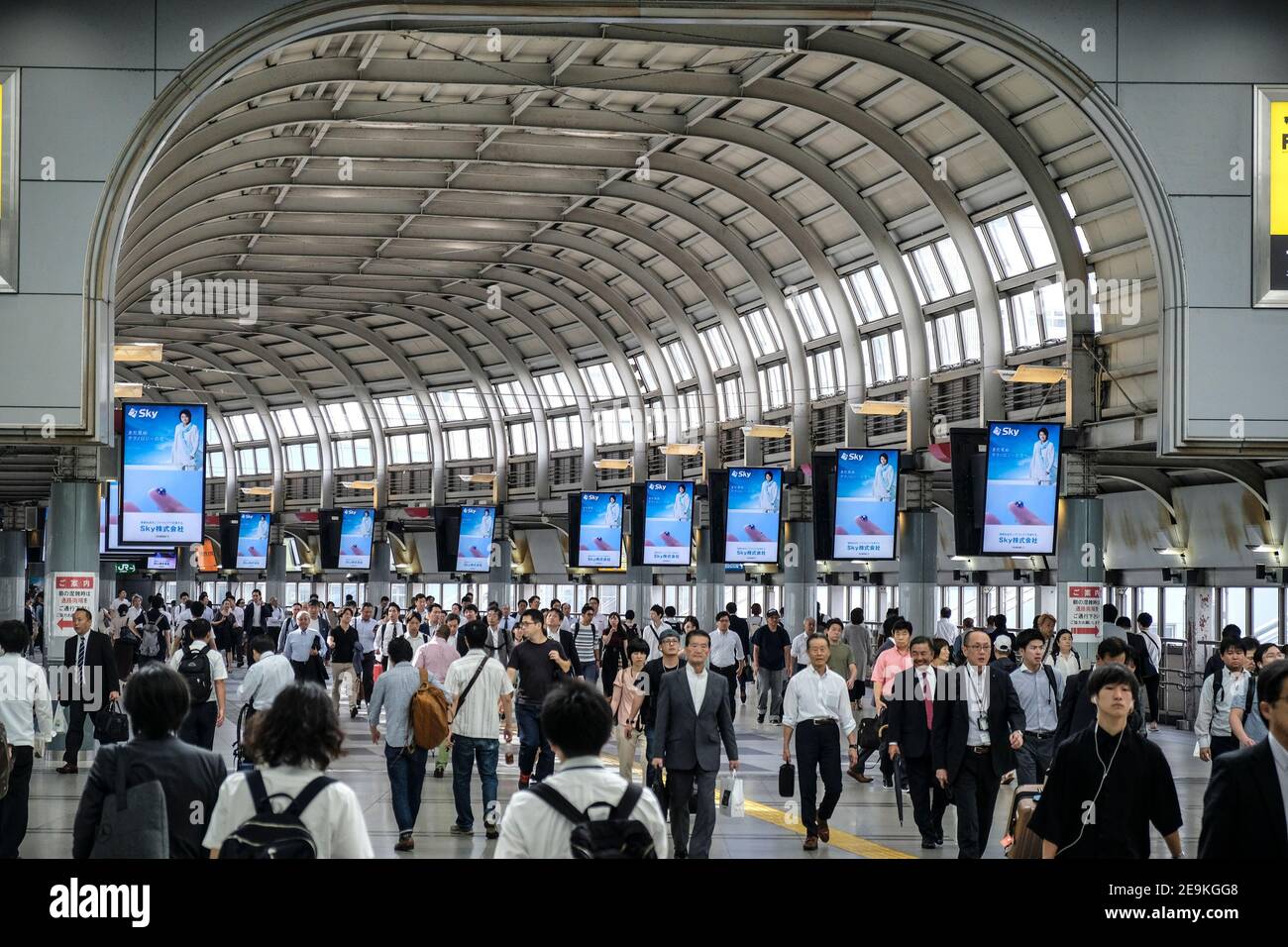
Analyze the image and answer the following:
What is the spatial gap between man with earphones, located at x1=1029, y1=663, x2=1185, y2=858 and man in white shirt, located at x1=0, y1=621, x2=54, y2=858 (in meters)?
6.97

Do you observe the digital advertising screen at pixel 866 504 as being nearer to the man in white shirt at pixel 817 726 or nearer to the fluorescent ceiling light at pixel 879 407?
the fluorescent ceiling light at pixel 879 407

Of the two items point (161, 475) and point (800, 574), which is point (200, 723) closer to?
point (161, 475)

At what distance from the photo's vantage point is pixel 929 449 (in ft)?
98.7

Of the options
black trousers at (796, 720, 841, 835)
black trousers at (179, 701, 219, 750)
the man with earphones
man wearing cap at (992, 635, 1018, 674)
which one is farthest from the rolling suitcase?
black trousers at (179, 701, 219, 750)

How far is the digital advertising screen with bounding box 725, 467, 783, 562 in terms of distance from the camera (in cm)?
3072

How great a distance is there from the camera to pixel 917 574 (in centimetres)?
2958

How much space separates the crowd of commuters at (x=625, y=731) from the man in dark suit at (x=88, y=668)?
3 centimetres

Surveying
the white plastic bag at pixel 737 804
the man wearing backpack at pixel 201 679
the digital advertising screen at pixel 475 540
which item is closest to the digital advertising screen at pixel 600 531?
the digital advertising screen at pixel 475 540

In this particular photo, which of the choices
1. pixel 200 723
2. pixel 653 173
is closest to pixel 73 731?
pixel 200 723

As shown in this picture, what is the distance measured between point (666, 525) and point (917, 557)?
6.42m

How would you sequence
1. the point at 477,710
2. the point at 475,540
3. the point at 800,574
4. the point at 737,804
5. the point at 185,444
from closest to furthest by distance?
1. the point at 477,710
2. the point at 737,804
3. the point at 185,444
4. the point at 800,574
5. the point at 475,540

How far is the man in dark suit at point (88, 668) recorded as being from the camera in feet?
55.8

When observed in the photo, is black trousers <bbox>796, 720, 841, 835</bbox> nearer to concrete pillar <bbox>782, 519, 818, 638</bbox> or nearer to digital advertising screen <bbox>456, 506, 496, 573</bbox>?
concrete pillar <bbox>782, 519, 818, 638</bbox>

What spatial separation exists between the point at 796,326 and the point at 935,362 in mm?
4785
